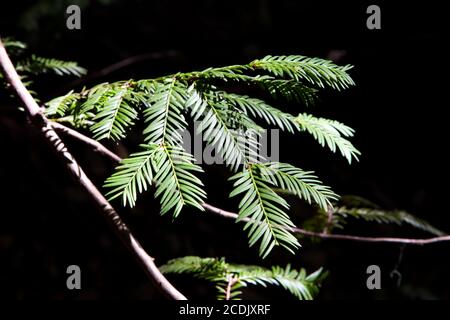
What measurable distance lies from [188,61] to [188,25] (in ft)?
0.79

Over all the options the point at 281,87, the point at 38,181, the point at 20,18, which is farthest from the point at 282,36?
the point at 281,87

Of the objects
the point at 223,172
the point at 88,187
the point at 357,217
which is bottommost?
the point at 223,172

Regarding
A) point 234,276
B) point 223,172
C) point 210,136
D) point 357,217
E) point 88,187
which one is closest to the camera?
point 210,136

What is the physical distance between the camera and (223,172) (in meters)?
2.20

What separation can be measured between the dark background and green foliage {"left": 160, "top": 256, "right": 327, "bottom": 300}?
3.40 feet

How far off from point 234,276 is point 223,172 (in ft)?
4.10

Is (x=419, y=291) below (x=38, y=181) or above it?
below

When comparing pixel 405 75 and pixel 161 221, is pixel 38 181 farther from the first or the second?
pixel 405 75

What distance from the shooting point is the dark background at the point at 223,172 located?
203 centimetres

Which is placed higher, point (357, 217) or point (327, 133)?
point (327, 133)

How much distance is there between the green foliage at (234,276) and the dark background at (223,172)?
1.04 meters

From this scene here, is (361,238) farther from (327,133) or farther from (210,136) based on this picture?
(210,136)

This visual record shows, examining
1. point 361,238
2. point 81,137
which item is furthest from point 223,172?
point 81,137

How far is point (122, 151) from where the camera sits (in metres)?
1.87
